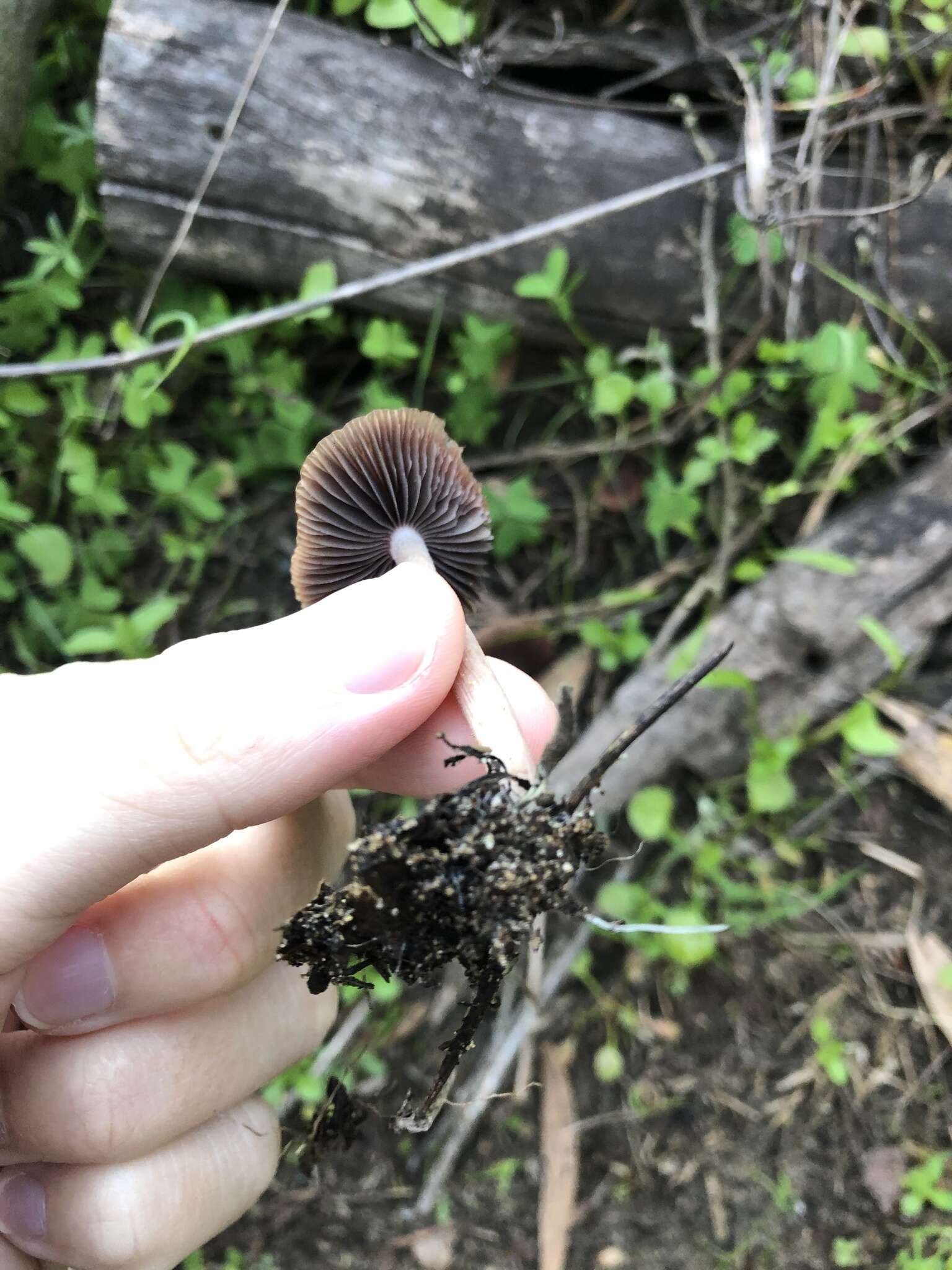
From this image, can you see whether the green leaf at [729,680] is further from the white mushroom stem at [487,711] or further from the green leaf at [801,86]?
the green leaf at [801,86]

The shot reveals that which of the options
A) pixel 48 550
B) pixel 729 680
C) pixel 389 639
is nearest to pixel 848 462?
pixel 729 680

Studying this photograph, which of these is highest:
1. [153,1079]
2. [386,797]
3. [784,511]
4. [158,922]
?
[784,511]

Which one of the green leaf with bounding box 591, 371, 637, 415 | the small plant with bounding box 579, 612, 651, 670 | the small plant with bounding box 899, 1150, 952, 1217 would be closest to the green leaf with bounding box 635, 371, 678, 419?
the green leaf with bounding box 591, 371, 637, 415

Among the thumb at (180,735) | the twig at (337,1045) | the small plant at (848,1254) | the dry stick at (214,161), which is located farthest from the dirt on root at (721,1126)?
Result: the dry stick at (214,161)

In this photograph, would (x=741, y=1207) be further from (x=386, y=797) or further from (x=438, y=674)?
(x=438, y=674)

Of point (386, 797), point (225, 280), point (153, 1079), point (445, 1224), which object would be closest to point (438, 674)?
point (153, 1079)
